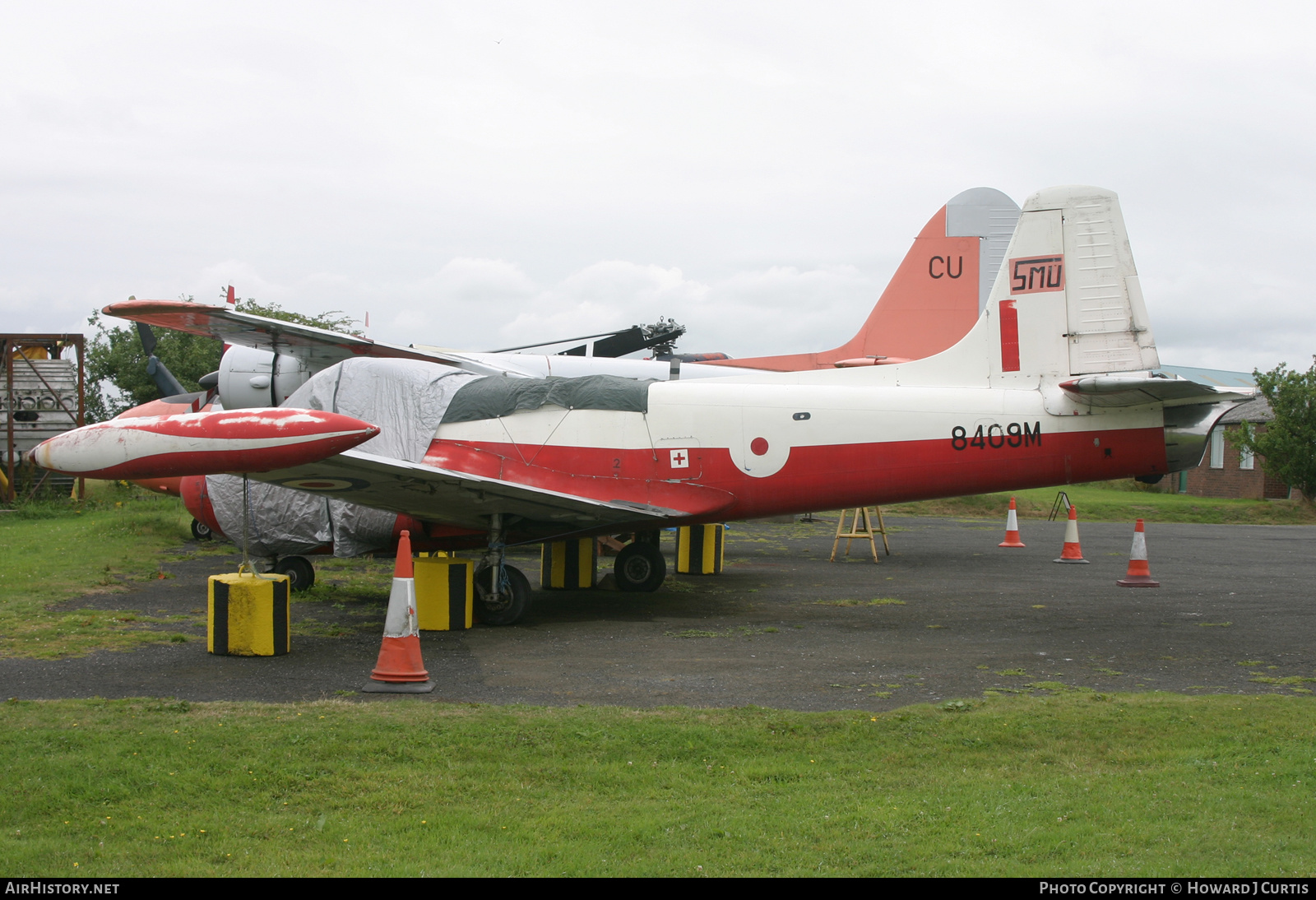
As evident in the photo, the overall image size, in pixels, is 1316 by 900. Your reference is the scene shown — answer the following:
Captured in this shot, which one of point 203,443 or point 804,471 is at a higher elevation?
point 203,443

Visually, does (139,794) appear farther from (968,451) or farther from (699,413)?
(968,451)

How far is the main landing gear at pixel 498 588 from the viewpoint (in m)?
9.90

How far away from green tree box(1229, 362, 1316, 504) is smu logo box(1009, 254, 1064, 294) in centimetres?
2439

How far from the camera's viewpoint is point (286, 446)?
6.96 metres

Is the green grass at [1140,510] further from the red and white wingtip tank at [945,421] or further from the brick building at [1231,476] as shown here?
the red and white wingtip tank at [945,421]

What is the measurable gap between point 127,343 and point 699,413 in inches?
1702

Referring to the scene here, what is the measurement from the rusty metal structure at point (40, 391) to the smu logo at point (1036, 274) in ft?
84.0

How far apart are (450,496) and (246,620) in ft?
7.61

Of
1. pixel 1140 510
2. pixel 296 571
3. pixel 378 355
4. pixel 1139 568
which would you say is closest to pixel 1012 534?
pixel 1139 568

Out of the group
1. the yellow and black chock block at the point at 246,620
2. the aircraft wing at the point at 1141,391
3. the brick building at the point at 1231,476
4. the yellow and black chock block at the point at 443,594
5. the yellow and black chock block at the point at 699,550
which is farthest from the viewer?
the brick building at the point at 1231,476

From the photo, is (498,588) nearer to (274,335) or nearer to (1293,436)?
(274,335)

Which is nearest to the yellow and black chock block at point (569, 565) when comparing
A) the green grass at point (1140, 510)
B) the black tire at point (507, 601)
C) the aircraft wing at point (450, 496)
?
the aircraft wing at point (450, 496)

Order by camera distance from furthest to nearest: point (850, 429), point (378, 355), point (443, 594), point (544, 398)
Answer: point (378, 355) → point (544, 398) → point (850, 429) → point (443, 594)

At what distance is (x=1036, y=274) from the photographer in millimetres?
9922
